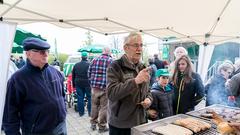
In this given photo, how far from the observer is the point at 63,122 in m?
2.25

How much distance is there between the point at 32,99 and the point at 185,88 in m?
1.89

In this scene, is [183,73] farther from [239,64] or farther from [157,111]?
[239,64]

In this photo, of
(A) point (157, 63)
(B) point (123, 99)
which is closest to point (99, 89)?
(B) point (123, 99)

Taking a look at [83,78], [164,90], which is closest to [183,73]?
[164,90]

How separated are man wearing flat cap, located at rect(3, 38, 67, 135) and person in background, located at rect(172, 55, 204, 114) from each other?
156cm

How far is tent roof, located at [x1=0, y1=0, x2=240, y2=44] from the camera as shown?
2.24 meters

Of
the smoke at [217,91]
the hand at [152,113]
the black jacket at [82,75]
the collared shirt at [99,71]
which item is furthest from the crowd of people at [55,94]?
the black jacket at [82,75]

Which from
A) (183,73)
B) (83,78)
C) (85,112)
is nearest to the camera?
(183,73)

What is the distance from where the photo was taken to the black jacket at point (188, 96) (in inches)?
115

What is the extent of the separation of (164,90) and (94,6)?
1304 mm

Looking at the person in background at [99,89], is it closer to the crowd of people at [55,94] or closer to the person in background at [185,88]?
the person in background at [185,88]

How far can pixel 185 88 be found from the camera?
294 centimetres

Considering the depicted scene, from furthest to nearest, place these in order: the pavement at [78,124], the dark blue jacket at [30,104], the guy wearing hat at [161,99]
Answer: the pavement at [78,124], the guy wearing hat at [161,99], the dark blue jacket at [30,104]

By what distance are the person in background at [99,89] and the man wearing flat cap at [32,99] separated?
2.53 metres
